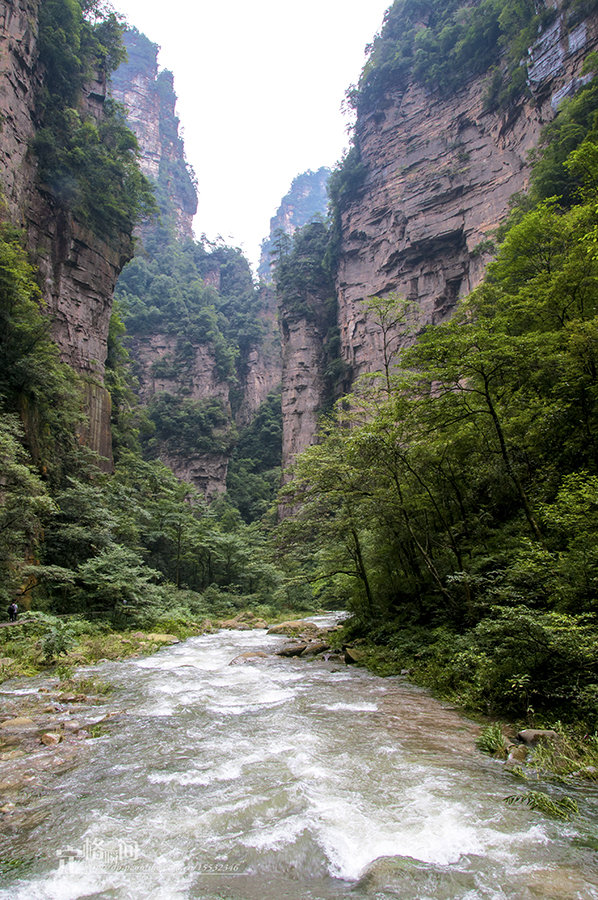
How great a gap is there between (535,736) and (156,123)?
100999 mm

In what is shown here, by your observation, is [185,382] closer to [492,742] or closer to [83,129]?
[83,129]

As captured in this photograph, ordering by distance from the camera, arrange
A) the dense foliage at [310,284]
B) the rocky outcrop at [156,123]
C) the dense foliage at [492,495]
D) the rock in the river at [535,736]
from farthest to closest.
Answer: the rocky outcrop at [156,123]
the dense foliage at [310,284]
the dense foliage at [492,495]
the rock in the river at [535,736]

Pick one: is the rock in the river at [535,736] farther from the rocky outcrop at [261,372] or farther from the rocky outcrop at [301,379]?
the rocky outcrop at [261,372]

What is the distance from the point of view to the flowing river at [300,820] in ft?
8.71

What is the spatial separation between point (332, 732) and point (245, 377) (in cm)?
5698

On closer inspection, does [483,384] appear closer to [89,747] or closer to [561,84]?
→ [89,747]

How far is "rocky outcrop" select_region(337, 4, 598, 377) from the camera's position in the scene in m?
25.1

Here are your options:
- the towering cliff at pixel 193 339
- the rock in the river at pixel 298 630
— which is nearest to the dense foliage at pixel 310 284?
the towering cliff at pixel 193 339

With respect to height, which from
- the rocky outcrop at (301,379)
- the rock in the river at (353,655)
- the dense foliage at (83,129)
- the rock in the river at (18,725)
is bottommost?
the rock in the river at (353,655)

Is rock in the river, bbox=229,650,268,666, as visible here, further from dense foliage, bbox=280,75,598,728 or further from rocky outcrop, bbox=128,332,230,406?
rocky outcrop, bbox=128,332,230,406

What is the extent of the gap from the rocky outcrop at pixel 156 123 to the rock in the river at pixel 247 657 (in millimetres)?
76555

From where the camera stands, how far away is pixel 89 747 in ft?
16.5

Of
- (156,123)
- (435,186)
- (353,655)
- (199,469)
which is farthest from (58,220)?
(156,123)

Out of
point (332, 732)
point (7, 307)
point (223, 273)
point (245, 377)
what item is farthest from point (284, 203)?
point (332, 732)
